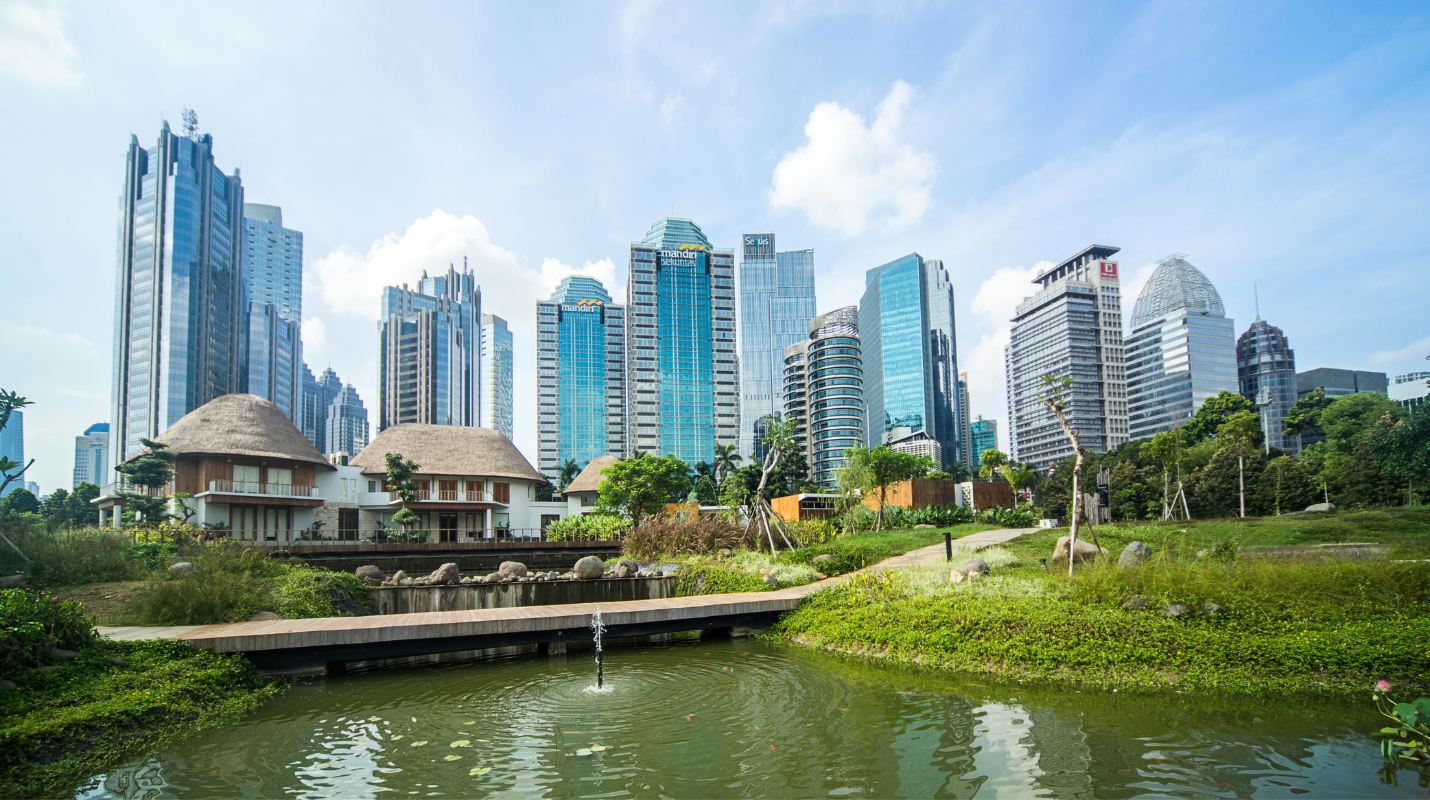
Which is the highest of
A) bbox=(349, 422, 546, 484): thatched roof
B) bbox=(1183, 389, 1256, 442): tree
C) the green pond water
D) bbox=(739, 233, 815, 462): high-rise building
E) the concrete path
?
bbox=(739, 233, 815, 462): high-rise building

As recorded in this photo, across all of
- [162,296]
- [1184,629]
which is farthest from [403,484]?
[162,296]

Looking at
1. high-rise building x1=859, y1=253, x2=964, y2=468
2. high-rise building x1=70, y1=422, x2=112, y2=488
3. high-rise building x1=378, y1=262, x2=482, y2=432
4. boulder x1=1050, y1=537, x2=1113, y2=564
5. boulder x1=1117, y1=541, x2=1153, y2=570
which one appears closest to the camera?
boulder x1=1117, y1=541, x2=1153, y2=570

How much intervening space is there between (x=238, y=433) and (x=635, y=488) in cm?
1715

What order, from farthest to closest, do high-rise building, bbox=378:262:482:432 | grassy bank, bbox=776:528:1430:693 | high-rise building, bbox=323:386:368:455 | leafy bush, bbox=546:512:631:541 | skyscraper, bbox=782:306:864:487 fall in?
high-rise building, bbox=323:386:368:455, high-rise building, bbox=378:262:482:432, skyscraper, bbox=782:306:864:487, leafy bush, bbox=546:512:631:541, grassy bank, bbox=776:528:1430:693

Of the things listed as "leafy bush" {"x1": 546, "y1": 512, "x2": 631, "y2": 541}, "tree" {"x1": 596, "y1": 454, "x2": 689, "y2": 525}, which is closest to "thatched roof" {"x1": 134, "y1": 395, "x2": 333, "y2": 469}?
"leafy bush" {"x1": 546, "y1": 512, "x2": 631, "y2": 541}

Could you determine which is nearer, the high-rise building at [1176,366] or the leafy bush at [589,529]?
the leafy bush at [589,529]

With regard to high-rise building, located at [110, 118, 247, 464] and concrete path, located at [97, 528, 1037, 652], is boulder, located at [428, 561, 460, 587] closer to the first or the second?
concrete path, located at [97, 528, 1037, 652]

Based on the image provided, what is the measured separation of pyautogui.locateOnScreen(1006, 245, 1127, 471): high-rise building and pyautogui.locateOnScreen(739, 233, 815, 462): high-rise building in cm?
5837

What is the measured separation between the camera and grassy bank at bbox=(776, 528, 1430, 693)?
713 cm

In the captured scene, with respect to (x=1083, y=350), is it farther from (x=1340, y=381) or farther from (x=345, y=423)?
(x=345, y=423)

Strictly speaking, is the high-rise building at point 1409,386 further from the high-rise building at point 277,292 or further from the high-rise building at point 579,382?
the high-rise building at point 277,292

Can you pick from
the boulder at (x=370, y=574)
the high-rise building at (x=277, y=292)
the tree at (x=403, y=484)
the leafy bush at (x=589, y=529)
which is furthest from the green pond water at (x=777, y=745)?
the high-rise building at (x=277, y=292)

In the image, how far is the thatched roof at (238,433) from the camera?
27.1 meters

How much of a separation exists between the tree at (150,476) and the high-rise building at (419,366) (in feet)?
294
